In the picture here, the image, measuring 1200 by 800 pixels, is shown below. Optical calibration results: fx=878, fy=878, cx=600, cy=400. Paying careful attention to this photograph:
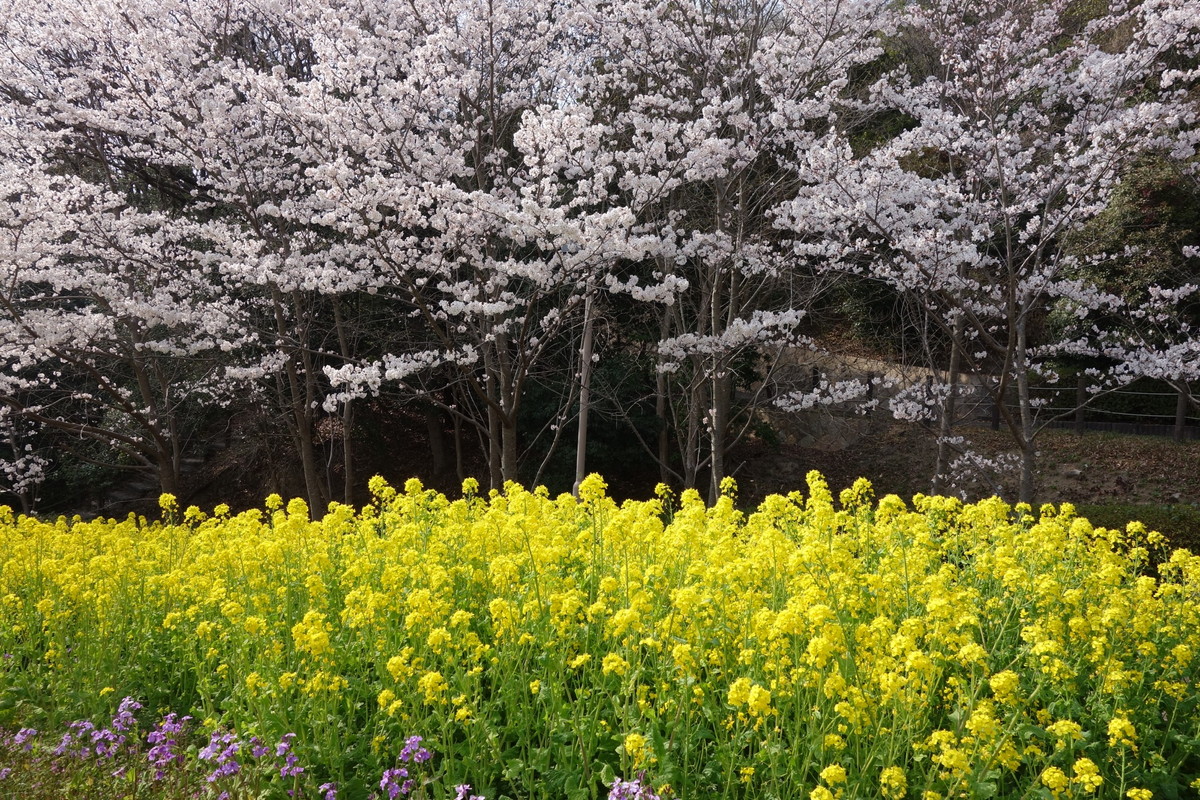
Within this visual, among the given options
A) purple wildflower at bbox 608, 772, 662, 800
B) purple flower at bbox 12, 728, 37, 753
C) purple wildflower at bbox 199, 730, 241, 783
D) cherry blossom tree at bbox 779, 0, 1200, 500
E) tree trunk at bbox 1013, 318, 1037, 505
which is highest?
cherry blossom tree at bbox 779, 0, 1200, 500

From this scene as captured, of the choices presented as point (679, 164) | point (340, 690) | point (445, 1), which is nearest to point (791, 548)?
point (340, 690)

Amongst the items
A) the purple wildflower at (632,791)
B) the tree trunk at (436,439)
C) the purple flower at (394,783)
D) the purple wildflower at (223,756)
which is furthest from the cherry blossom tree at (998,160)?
the tree trunk at (436,439)

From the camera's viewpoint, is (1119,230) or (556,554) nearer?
(556,554)

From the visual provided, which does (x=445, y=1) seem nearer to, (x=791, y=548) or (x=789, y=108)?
(x=789, y=108)

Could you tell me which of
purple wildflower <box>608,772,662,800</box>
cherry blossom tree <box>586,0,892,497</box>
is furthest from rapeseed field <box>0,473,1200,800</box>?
cherry blossom tree <box>586,0,892,497</box>

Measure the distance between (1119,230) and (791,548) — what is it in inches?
514

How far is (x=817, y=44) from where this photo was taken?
27.5ft

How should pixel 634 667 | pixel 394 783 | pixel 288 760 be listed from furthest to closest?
pixel 634 667, pixel 288 760, pixel 394 783

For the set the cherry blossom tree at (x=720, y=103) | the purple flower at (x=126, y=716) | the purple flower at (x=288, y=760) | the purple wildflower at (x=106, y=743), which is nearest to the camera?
the purple flower at (x=288, y=760)

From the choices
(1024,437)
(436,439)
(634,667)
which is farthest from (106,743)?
(436,439)

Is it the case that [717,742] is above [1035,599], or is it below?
below

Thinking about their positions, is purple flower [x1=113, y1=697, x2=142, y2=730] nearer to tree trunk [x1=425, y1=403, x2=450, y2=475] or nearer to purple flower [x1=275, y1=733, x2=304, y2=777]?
purple flower [x1=275, y1=733, x2=304, y2=777]

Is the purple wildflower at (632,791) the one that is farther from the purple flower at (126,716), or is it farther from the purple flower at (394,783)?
Answer: the purple flower at (126,716)

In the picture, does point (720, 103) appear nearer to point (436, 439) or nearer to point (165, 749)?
point (165, 749)
